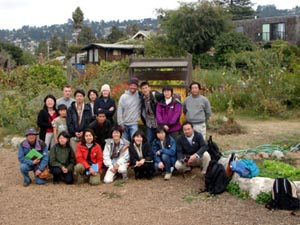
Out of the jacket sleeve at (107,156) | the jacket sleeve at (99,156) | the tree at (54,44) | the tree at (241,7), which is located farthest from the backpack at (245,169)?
the tree at (54,44)

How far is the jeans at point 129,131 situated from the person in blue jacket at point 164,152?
1.82ft

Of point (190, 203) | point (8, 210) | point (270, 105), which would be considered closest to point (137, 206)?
point (190, 203)

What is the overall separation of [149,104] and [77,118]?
48.9 inches

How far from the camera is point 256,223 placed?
5191mm

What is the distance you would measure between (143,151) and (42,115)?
1896 millimetres

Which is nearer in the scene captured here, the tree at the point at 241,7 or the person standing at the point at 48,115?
the person standing at the point at 48,115

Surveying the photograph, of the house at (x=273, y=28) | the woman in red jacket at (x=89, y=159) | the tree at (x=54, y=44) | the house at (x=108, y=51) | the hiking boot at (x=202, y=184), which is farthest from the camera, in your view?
the tree at (x=54, y=44)

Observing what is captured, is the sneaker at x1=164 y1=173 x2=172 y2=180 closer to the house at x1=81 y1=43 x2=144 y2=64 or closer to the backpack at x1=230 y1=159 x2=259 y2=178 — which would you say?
the backpack at x1=230 y1=159 x2=259 y2=178

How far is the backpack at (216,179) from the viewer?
639 centimetres

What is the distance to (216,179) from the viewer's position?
6.44 metres

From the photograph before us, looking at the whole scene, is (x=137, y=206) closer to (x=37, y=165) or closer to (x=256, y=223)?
(x=256, y=223)

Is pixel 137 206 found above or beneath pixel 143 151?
beneath

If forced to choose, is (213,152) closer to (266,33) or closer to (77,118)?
(77,118)

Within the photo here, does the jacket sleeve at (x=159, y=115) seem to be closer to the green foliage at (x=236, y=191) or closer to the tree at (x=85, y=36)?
the green foliage at (x=236, y=191)
